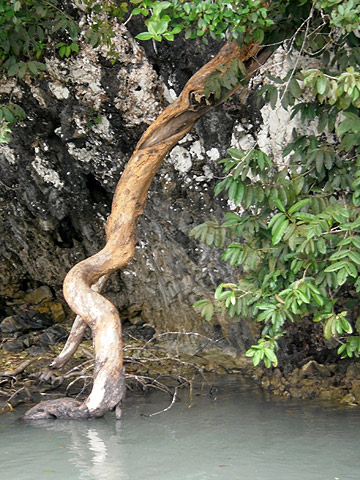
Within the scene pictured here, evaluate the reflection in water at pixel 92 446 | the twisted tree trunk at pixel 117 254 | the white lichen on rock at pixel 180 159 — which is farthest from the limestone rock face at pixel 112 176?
the reflection in water at pixel 92 446

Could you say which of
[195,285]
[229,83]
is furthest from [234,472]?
[195,285]

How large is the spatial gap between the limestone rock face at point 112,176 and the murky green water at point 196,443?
217 centimetres

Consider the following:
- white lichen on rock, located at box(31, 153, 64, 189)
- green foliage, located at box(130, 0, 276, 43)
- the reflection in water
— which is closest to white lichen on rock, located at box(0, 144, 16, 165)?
white lichen on rock, located at box(31, 153, 64, 189)

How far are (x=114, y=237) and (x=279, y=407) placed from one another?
84.0 inches

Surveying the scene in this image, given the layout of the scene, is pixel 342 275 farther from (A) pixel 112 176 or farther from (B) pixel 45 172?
(B) pixel 45 172

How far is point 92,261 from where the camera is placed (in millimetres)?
6230

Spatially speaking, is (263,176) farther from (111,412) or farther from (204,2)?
(111,412)

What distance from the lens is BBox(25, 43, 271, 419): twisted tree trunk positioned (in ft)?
18.9

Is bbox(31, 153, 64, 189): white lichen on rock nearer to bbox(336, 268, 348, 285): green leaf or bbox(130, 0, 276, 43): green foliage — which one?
bbox(130, 0, 276, 43): green foliage

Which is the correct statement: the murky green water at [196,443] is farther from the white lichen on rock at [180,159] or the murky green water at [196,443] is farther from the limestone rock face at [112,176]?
the white lichen on rock at [180,159]

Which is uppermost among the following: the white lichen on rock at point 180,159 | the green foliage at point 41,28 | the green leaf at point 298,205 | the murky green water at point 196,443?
the green foliage at point 41,28

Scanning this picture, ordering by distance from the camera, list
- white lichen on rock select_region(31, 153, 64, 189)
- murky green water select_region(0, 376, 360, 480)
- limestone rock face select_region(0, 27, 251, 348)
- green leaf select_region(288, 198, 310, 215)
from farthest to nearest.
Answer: white lichen on rock select_region(31, 153, 64, 189) → limestone rock face select_region(0, 27, 251, 348) → murky green water select_region(0, 376, 360, 480) → green leaf select_region(288, 198, 310, 215)

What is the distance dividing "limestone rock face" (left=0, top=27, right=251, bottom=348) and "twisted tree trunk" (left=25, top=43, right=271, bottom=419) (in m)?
1.05

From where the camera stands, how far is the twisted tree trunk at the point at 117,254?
5766 millimetres
